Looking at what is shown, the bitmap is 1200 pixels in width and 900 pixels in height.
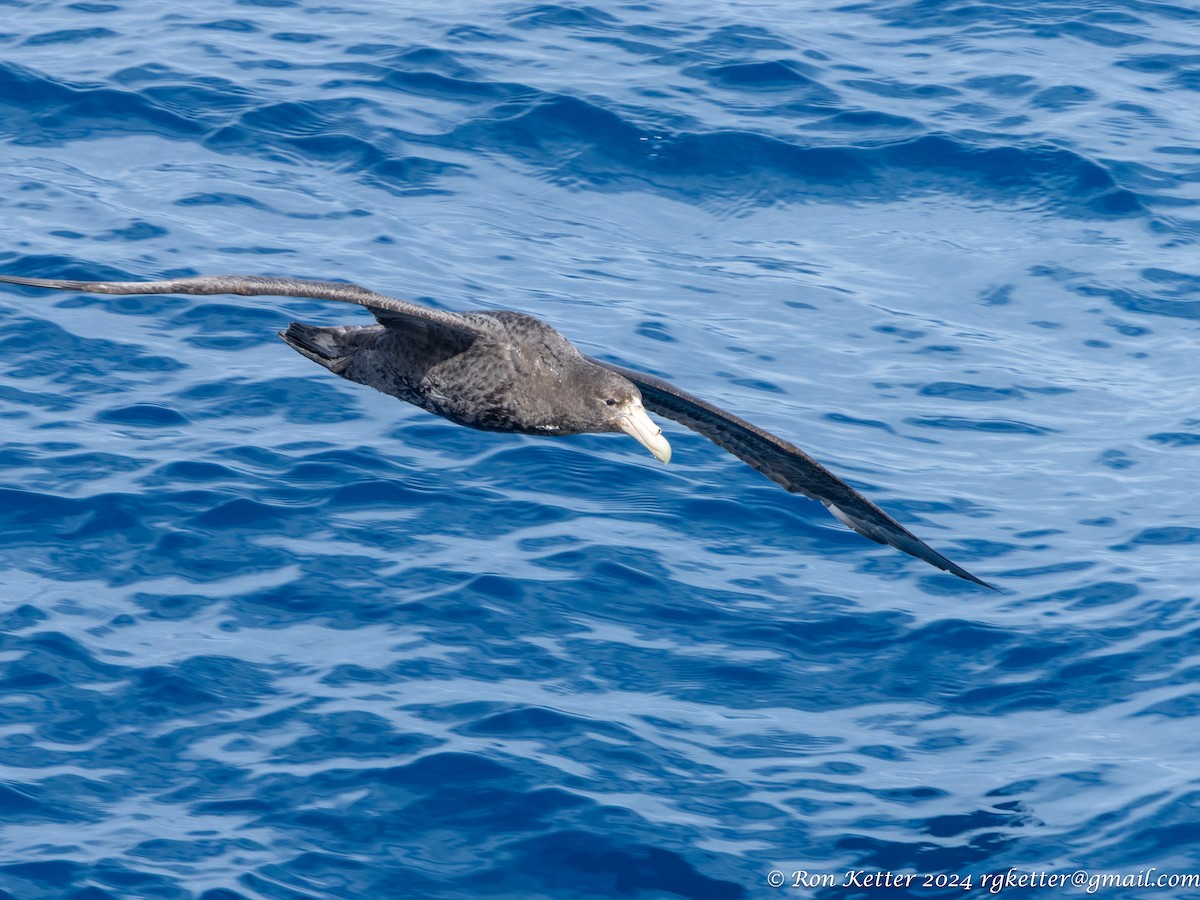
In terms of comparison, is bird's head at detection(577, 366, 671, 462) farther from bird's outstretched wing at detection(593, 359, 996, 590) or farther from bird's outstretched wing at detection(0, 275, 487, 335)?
bird's outstretched wing at detection(0, 275, 487, 335)

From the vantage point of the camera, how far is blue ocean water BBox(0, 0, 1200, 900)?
10.0 metres

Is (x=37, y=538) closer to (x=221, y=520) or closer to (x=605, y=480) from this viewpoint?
(x=221, y=520)

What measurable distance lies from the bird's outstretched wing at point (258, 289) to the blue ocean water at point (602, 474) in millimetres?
2410

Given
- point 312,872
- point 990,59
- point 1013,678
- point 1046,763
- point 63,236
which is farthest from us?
point 990,59

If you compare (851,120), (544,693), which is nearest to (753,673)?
(544,693)

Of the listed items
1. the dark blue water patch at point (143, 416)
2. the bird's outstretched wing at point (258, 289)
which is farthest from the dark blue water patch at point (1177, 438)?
the dark blue water patch at point (143, 416)

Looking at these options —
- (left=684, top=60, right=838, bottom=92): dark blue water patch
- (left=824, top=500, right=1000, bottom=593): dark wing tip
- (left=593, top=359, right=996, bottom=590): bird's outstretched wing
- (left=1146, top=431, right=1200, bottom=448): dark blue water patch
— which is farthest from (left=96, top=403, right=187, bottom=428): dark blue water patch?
(left=684, top=60, right=838, bottom=92): dark blue water patch

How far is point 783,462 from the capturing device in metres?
11.6

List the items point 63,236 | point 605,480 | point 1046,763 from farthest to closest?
point 63,236 → point 605,480 → point 1046,763

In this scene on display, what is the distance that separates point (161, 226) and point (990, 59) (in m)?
9.80

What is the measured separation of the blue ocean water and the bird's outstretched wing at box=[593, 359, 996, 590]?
57 cm

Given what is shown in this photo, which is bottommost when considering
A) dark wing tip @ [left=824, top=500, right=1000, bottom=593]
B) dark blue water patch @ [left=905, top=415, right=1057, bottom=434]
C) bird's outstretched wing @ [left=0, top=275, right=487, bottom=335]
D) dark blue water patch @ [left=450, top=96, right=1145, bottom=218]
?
dark blue water patch @ [left=905, top=415, right=1057, bottom=434]

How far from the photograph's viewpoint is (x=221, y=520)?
475 inches

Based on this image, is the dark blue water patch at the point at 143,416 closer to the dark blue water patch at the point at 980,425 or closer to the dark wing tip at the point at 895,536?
the dark wing tip at the point at 895,536
